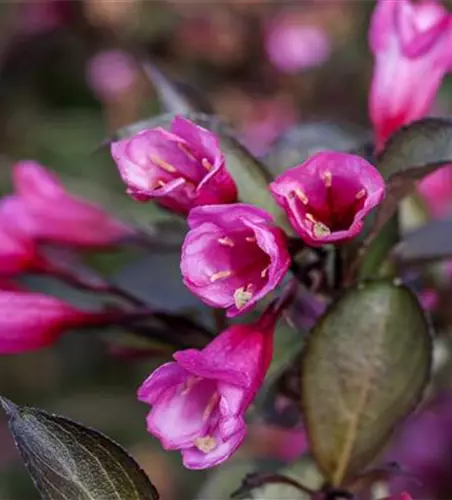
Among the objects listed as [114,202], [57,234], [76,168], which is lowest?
[76,168]

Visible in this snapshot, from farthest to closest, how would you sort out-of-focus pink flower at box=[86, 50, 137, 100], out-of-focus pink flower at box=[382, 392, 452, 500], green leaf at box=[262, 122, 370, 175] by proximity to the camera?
out-of-focus pink flower at box=[86, 50, 137, 100], out-of-focus pink flower at box=[382, 392, 452, 500], green leaf at box=[262, 122, 370, 175]

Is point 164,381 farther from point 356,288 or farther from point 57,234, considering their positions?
point 57,234

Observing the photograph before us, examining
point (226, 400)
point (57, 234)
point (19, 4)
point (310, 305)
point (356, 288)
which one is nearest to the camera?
point (226, 400)

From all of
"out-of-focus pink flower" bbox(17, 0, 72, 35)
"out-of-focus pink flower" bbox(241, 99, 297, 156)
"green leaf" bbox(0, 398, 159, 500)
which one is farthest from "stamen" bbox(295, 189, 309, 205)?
"out-of-focus pink flower" bbox(17, 0, 72, 35)

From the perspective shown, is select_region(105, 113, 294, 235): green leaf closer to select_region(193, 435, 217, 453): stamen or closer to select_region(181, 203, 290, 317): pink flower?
select_region(181, 203, 290, 317): pink flower

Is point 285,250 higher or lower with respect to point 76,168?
higher

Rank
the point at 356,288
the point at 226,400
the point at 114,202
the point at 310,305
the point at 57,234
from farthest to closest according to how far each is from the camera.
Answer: the point at 114,202 < the point at 57,234 < the point at 310,305 < the point at 356,288 < the point at 226,400

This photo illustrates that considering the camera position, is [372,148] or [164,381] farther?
[372,148]

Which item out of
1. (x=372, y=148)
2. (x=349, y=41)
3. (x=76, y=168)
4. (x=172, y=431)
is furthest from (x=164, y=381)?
(x=349, y=41)
